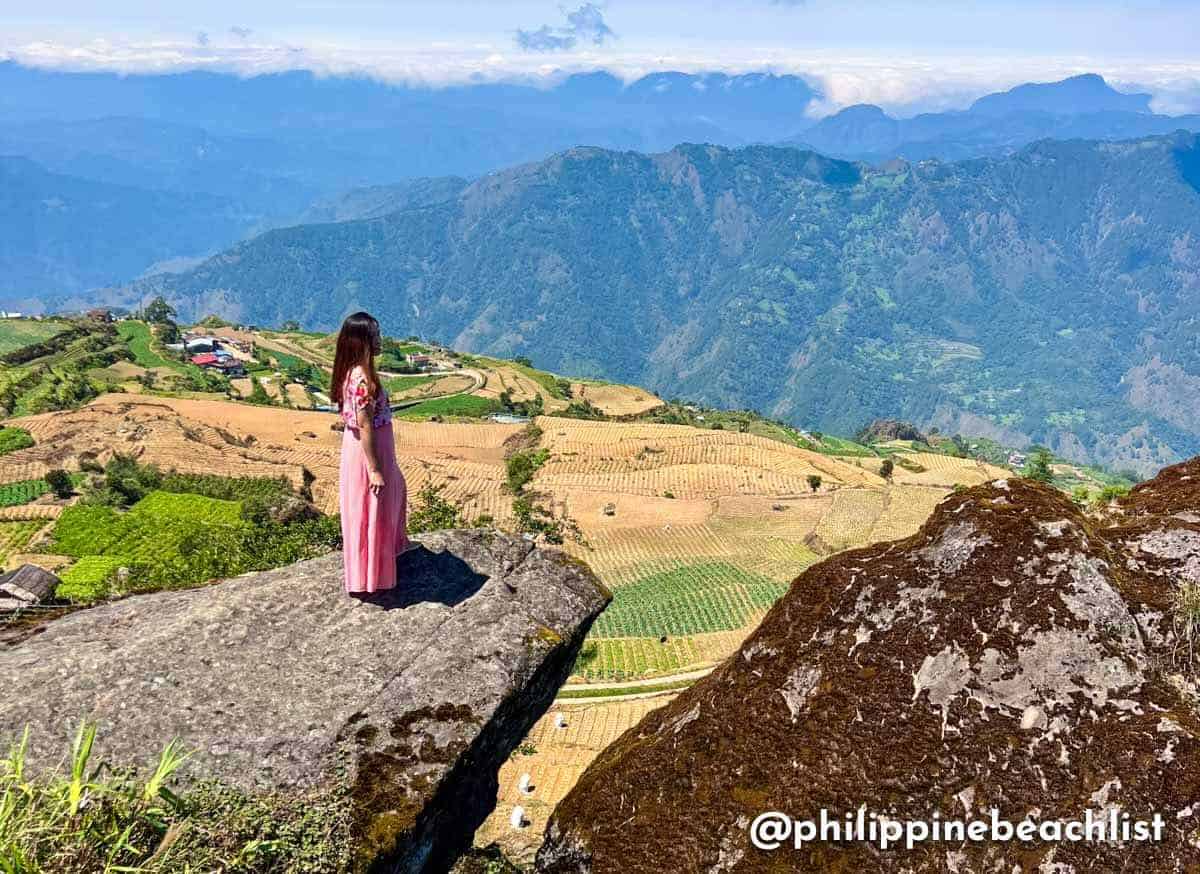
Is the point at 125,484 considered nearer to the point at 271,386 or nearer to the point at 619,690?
the point at 619,690

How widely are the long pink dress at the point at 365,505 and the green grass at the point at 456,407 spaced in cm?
9575

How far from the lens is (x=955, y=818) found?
502 centimetres

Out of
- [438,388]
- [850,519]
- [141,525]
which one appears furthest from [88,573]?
[438,388]

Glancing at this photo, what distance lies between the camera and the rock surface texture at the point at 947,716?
493 centimetres

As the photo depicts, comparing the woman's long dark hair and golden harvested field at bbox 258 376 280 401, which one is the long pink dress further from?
golden harvested field at bbox 258 376 280 401

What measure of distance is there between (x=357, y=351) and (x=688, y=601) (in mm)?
38171

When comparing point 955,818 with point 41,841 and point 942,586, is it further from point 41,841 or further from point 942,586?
point 41,841

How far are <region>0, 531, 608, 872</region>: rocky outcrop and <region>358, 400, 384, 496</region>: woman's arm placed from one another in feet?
3.93

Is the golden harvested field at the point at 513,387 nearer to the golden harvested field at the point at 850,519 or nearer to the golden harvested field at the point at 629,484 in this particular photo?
the golden harvested field at the point at 629,484

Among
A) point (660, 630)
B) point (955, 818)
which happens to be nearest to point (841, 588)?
point (955, 818)

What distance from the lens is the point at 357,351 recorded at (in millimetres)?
7664

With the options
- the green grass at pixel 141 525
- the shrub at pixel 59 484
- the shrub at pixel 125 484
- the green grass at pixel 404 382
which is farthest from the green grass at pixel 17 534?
the green grass at pixel 404 382

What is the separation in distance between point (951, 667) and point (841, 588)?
1031 mm

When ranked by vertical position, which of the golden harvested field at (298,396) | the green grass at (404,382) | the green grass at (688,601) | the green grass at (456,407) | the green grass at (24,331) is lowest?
the green grass at (404,382)
